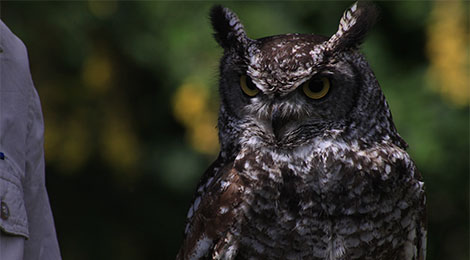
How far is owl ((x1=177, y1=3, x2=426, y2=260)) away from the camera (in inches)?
90.3

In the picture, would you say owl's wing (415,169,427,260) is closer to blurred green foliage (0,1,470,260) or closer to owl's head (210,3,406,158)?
owl's head (210,3,406,158)

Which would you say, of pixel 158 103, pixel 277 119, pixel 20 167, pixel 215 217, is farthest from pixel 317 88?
pixel 158 103

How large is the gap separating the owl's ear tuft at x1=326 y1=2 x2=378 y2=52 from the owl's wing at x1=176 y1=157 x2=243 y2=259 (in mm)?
568

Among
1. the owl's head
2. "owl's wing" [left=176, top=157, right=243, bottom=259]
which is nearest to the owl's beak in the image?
the owl's head

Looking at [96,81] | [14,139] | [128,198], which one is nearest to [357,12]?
[14,139]

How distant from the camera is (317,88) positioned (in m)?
2.34

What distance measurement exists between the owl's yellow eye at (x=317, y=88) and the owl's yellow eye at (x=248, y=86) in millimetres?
172

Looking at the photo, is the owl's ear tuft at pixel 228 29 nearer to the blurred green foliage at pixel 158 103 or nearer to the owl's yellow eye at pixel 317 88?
the owl's yellow eye at pixel 317 88

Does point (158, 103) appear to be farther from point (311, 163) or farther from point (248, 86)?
point (311, 163)

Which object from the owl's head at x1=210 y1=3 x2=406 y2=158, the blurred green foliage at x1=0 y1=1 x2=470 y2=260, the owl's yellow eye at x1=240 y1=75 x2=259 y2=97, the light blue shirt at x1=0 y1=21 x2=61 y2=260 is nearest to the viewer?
the light blue shirt at x1=0 y1=21 x2=61 y2=260

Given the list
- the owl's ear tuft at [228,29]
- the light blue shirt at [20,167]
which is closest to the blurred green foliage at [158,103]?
the owl's ear tuft at [228,29]

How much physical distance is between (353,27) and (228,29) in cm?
44

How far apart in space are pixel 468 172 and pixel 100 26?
9.36ft

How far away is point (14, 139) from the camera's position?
1858 mm
